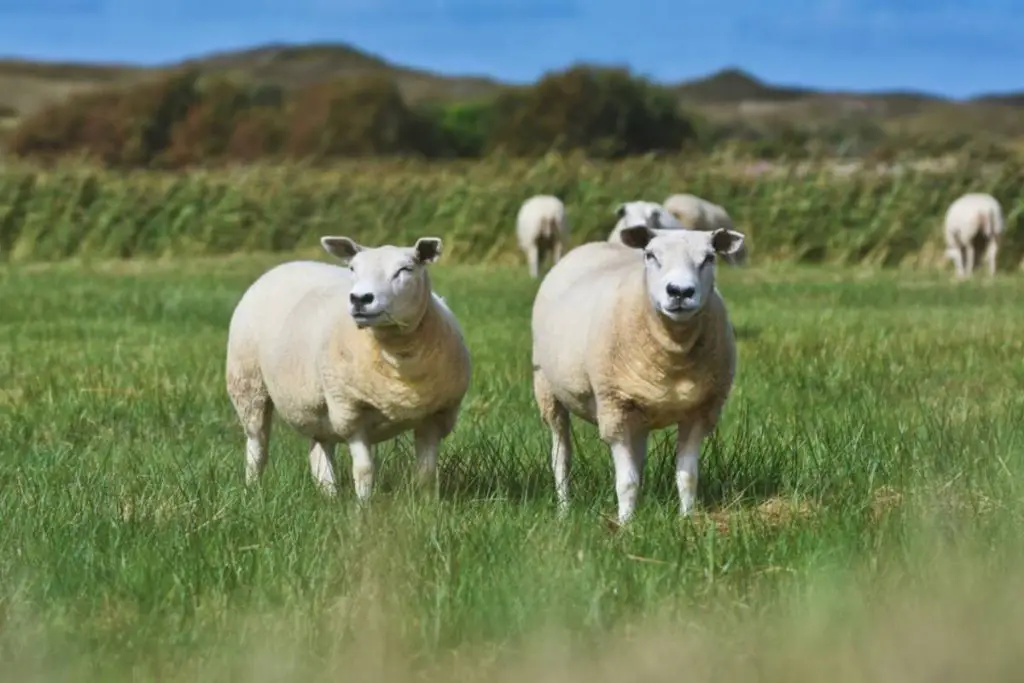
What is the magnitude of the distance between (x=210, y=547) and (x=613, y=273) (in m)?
1.93

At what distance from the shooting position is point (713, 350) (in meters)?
5.30

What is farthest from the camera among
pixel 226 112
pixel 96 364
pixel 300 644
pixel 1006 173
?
pixel 226 112

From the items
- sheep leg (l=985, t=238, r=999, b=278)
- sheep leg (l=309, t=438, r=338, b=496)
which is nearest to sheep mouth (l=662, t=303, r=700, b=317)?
sheep leg (l=309, t=438, r=338, b=496)

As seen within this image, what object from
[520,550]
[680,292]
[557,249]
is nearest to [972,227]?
[557,249]

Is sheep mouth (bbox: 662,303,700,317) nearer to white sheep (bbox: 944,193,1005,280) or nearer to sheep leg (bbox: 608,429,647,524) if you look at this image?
sheep leg (bbox: 608,429,647,524)

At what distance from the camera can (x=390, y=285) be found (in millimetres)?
5207

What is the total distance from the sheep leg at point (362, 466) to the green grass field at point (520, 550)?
0.15 metres

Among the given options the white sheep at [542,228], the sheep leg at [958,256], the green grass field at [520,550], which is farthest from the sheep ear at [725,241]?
the sheep leg at [958,256]

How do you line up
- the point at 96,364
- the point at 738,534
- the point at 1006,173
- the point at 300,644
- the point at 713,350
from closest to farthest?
the point at 300,644 < the point at 738,534 < the point at 713,350 < the point at 96,364 < the point at 1006,173

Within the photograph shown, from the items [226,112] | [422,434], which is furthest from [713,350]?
[226,112]

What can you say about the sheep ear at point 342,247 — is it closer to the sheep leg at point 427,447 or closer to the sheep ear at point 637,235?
the sheep leg at point 427,447

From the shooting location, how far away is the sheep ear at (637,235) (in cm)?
530

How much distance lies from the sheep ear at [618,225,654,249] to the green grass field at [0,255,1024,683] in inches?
34.0

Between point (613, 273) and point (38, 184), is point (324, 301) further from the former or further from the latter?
point (38, 184)
